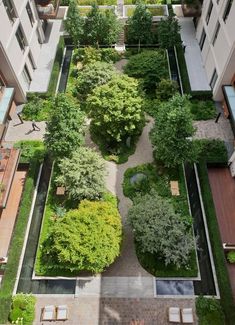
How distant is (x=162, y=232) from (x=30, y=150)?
1575 centimetres

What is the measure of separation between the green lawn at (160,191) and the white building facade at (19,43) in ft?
53.1

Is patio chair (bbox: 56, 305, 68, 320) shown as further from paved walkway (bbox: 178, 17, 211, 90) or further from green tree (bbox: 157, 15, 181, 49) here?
green tree (bbox: 157, 15, 181, 49)

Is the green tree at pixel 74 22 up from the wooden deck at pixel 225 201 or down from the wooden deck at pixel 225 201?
up

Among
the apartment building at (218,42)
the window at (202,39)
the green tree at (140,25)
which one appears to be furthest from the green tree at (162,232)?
the green tree at (140,25)

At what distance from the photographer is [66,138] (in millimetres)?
27047

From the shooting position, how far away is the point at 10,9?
31891 mm

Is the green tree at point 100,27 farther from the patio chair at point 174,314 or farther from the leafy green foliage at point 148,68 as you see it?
the patio chair at point 174,314

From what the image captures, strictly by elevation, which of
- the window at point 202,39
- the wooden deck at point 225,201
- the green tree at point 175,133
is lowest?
the wooden deck at point 225,201

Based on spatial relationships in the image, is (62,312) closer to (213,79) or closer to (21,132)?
(21,132)

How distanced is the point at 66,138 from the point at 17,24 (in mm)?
15450

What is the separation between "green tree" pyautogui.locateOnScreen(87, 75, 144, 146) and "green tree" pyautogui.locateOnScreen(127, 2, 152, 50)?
11.7 metres

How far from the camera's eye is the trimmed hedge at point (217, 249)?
21891 millimetres

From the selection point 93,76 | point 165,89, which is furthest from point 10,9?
point 165,89

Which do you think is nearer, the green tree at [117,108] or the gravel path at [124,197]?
the gravel path at [124,197]
